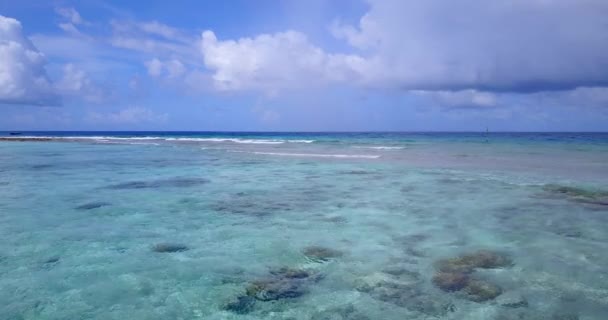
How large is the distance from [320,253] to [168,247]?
2.76 meters

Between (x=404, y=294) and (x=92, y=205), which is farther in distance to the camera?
(x=92, y=205)

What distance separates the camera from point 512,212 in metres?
10.3

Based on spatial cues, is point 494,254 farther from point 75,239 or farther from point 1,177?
point 1,177

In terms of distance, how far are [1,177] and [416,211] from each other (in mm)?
16378

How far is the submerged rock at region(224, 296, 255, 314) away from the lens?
4.96 metres

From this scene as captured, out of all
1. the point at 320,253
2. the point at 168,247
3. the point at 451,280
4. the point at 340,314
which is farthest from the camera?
the point at 168,247

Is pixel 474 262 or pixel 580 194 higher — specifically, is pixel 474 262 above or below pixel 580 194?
below

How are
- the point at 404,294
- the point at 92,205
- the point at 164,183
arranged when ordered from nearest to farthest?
the point at 404,294 < the point at 92,205 < the point at 164,183

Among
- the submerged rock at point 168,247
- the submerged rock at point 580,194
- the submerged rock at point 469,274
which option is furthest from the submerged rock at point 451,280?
the submerged rock at point 580,194

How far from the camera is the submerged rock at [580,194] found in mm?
11695

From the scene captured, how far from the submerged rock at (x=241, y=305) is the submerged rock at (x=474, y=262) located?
2.96m

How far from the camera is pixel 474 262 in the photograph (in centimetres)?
658

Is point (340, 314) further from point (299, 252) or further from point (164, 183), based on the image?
A: point (164, 183)

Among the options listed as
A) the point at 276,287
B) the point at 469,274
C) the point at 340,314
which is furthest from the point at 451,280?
the point at 276,287
